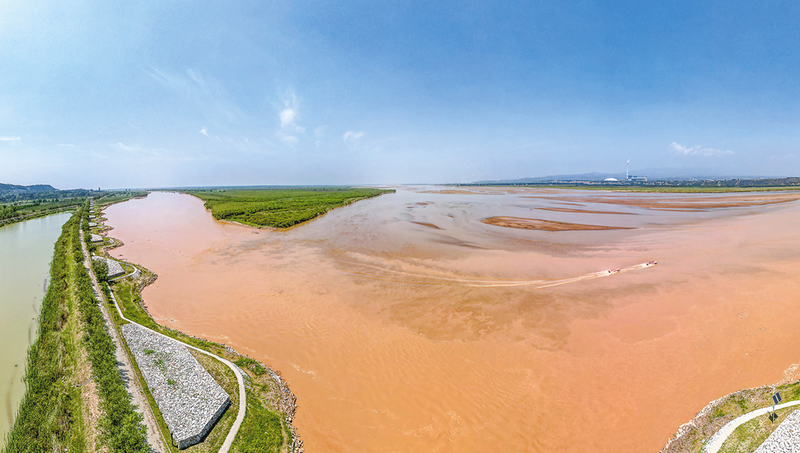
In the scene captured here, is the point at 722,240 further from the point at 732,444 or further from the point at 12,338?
the point at 12,338

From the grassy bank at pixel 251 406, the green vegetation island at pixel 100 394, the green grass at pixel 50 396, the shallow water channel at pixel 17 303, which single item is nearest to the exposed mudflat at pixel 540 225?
the grassy bank at pixel 251 406

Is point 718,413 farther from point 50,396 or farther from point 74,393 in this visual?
point 50,396

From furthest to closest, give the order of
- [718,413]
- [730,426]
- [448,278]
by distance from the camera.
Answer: [448,278] < [718,413] < [730,426]

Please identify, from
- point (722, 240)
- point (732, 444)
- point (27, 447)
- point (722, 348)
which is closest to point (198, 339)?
point (27, 447)

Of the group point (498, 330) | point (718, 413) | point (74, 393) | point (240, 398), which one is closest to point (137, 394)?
point (74, 393)

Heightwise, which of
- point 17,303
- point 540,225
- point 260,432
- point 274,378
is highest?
point 540,225

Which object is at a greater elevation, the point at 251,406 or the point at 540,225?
the point at 540,225

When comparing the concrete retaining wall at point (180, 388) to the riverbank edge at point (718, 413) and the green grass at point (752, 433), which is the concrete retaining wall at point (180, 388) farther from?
the green grass at point (752, 433)

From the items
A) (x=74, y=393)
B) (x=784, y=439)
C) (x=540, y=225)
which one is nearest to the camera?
(x=784, y=439)
